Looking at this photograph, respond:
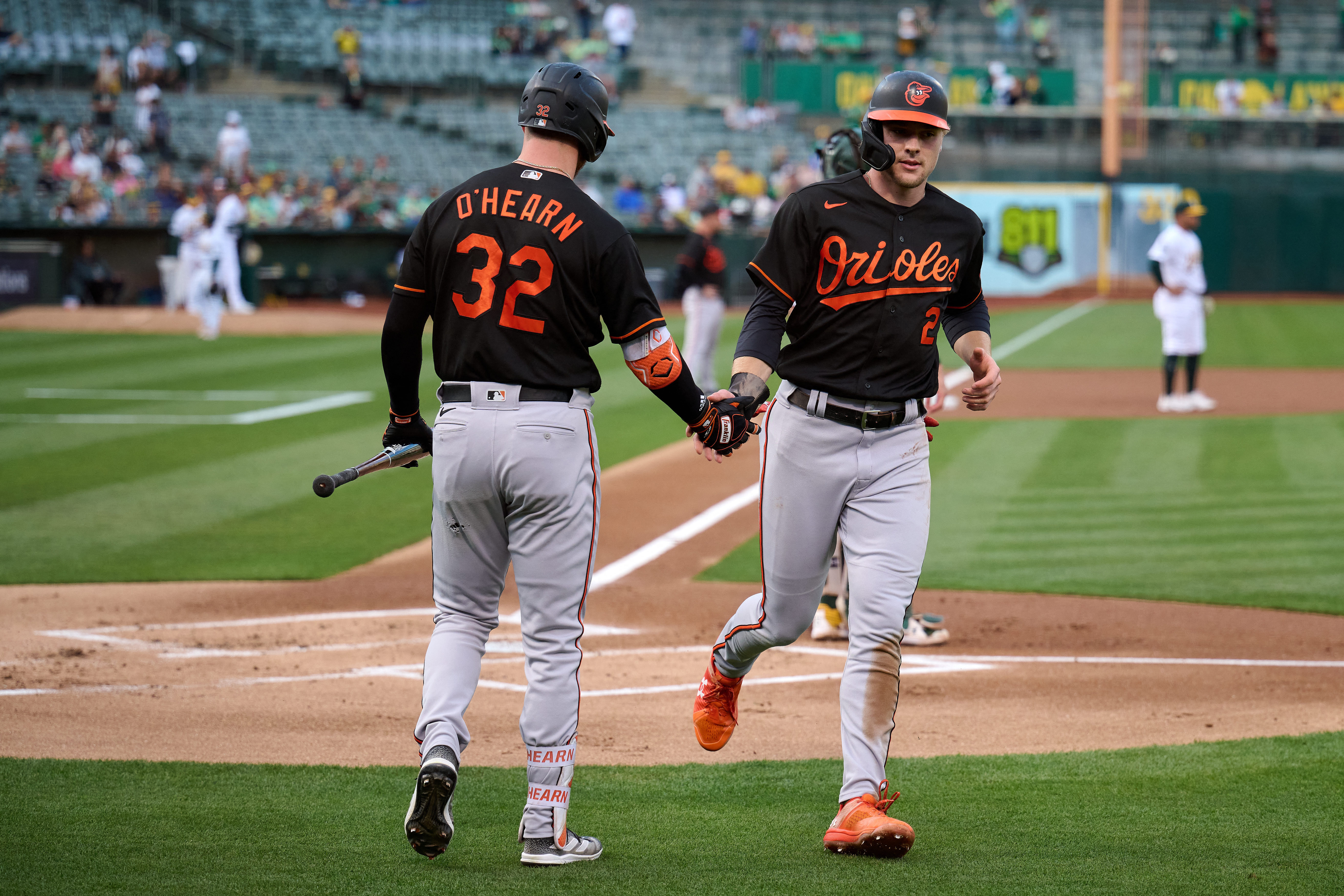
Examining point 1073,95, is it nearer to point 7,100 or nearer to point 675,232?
point 675,232

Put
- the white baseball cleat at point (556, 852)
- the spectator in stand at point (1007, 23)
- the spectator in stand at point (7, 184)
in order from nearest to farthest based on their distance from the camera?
the white baseball cleat at point (556, 852), the spectator in stand at point (7, 184), the spectator in stand at point (1007, 23)

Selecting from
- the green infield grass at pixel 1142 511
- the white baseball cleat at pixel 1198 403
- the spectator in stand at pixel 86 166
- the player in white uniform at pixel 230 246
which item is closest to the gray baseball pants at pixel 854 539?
the green infield grass at pixel 1142 511

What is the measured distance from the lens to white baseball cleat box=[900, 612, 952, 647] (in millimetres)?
7180

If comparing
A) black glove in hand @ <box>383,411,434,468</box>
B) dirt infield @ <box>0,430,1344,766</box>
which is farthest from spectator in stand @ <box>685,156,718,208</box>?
black glove in hand @ <box>383,411,434,468</box>

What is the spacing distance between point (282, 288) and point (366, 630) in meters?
23.7

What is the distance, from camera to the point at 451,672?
4.14 meters

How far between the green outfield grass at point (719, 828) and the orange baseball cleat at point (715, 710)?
0.49ft

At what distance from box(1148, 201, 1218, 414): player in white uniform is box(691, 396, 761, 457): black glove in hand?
40.2 feet

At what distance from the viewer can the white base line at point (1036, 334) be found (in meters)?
18.5

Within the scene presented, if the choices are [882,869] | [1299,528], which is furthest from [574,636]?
[1299,528]

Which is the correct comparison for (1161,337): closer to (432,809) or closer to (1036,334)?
(1036,334)

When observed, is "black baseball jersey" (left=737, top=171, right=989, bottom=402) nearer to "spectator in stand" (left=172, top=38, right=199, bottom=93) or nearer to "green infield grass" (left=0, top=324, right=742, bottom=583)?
"green infield grass" (left=0, top=324, right=742, bottom=583)

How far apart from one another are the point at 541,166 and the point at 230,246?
76.0ft

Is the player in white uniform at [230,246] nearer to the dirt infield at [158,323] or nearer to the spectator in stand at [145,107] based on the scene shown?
the dirt infield at [158,323]
